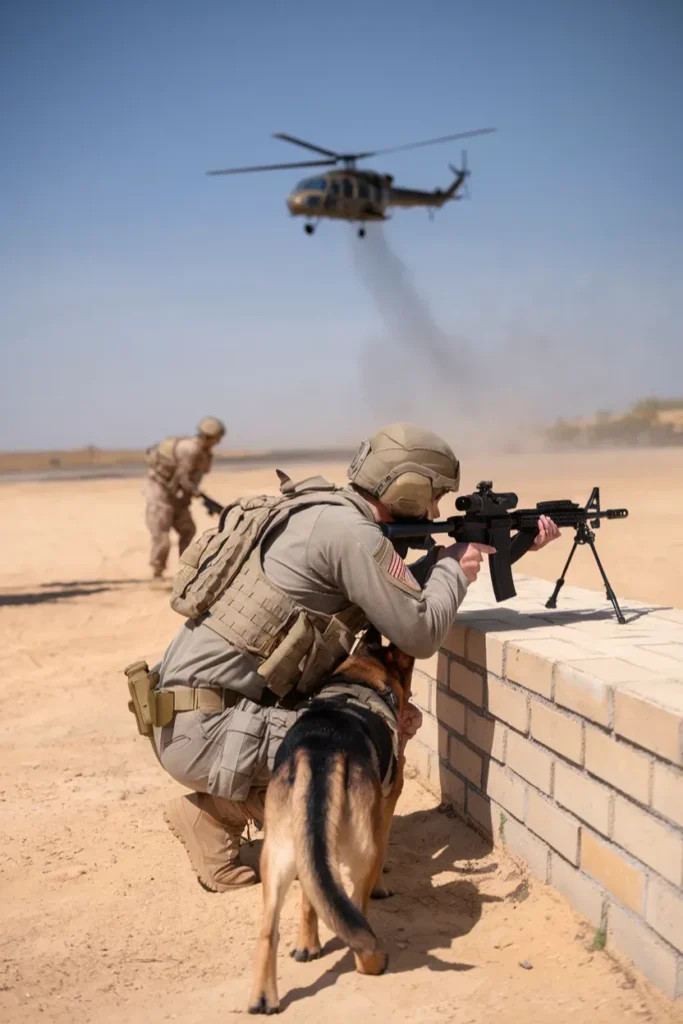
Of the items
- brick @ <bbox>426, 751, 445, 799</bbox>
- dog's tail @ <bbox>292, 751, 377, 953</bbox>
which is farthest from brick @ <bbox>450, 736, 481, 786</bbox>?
dog's tail @ <bbox>292, 751, 377, 953</bbox>

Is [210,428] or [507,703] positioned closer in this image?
[507,703]

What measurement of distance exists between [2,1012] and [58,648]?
5.61 metres

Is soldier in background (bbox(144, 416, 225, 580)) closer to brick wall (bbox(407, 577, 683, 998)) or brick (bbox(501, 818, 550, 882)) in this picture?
brick wall (bbox(407, 577, 683, 998))

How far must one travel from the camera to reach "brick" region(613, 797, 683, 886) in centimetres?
250

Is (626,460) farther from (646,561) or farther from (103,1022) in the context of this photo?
(103,1022)

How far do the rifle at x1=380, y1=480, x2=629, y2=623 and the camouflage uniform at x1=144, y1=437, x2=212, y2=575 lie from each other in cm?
725

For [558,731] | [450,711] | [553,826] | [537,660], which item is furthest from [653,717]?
[450,711]

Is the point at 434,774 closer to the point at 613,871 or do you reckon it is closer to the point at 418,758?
the point at 418,758

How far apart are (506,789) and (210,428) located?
7718 millimetres

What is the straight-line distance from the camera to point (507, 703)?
3.50m

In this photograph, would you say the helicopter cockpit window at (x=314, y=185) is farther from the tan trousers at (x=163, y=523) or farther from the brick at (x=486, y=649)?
the brick at (x=486, y=649)

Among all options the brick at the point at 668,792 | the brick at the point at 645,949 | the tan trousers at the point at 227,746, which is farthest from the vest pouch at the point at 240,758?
the brick at the point at 668,792

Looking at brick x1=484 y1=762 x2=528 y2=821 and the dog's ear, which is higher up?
the dog's ear

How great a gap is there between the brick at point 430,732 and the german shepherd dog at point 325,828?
1.33m
